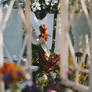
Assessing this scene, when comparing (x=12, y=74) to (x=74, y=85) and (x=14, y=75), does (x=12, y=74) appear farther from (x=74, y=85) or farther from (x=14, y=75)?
(x=74, y=85)

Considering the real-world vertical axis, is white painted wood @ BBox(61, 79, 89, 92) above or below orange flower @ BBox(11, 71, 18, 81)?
below

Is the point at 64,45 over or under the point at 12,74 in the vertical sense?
over

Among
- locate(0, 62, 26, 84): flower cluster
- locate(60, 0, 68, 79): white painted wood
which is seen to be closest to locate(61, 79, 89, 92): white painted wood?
locate(60, 0, 68, 79): white painted wood

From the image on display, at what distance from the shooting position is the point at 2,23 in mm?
2652

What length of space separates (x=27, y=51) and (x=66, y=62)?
472 mm

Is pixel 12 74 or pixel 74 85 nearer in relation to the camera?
pixel 12 74

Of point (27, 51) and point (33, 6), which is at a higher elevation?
point (33, 6)

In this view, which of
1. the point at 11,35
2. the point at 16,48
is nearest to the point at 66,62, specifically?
the point at 16,48

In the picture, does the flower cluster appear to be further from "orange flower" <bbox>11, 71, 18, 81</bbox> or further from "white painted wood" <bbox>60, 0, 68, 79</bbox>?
"white painted wood" <bbox>60, 0, 68, 79</bbox>

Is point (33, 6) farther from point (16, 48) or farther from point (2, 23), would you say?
point (2, 23)

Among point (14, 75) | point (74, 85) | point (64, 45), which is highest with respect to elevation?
point (64, 45)

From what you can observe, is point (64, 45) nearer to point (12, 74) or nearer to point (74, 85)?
point (74, 85)

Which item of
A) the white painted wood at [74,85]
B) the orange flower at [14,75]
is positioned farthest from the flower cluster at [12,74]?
the white painted wood at [74,85]

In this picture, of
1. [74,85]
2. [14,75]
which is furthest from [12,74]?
[74,85]
